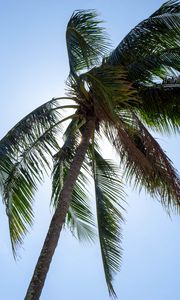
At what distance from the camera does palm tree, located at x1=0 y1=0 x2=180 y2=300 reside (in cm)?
686

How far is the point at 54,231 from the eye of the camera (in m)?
6.59

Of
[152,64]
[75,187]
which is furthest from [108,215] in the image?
[152,64]

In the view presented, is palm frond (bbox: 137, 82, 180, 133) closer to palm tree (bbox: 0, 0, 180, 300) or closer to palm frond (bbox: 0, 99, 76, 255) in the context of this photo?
palm tree (bbox: 0, 0, 180, 300)

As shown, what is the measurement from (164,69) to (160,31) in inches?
29.3

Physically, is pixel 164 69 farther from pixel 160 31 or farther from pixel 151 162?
pixel 151 162


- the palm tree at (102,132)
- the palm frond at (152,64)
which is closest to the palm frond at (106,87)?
the palm tree at (102,132)

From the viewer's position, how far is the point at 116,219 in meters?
8.54

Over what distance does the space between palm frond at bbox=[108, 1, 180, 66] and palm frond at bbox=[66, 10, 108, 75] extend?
52cm

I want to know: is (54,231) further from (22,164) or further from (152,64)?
(152,64)

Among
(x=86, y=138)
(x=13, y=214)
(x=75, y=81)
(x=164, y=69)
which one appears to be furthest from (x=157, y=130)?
(x=13, y=214)

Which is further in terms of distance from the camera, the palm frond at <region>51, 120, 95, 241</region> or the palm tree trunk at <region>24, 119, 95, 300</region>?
the palm frond at <region>51, 120, 95, 241</region>

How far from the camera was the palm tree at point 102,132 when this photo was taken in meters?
6.86

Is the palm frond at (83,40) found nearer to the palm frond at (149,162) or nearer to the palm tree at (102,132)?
the palm tree at (102,132)

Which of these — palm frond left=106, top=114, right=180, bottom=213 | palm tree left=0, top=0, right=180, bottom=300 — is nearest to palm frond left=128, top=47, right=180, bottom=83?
palm tree left=0, top=0, right=180, bottom=300
